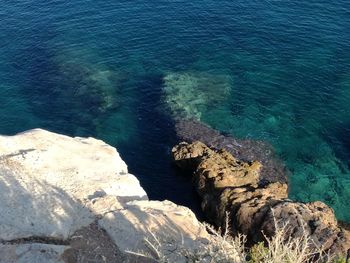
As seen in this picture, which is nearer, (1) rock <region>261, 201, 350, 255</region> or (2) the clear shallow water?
(1) rock <region>261, 201, 350, 255</region>

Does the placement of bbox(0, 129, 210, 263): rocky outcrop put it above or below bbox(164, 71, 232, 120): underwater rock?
above

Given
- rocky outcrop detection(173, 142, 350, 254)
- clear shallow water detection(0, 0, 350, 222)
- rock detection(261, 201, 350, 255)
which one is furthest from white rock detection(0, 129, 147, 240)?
rock detection(261, 201, 350, 255)

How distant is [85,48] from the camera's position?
2808 inches

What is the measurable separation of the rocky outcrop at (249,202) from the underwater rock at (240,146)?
3.93 ft

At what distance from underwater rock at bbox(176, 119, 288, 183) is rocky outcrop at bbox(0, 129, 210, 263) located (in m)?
13.7

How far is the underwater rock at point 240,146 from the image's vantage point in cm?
5006

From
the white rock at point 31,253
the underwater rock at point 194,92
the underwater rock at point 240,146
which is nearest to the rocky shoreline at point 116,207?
the white rock at point 31,253

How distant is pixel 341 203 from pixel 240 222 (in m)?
12.6

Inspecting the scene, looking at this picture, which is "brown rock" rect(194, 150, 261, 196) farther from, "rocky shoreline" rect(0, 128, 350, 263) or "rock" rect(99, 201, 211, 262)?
"rock" rect(99, 201, 211, 262)

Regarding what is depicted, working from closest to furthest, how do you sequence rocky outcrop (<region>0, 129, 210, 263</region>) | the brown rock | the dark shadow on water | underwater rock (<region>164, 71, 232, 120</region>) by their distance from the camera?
rocky outcrop (<region>0, 129, 210, 263</region>) → the brown rock → the dark shadow on water → underwater rock (<region>164, 71, 232, 120</region>)

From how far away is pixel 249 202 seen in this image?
41781 mm

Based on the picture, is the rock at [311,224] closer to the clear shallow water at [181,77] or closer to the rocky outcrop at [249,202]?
the rocky outcrop at [249,202]

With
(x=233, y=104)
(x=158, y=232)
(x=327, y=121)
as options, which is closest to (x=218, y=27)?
(x=233, y=104)

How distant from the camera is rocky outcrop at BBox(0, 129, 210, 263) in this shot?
31828 millimetres
